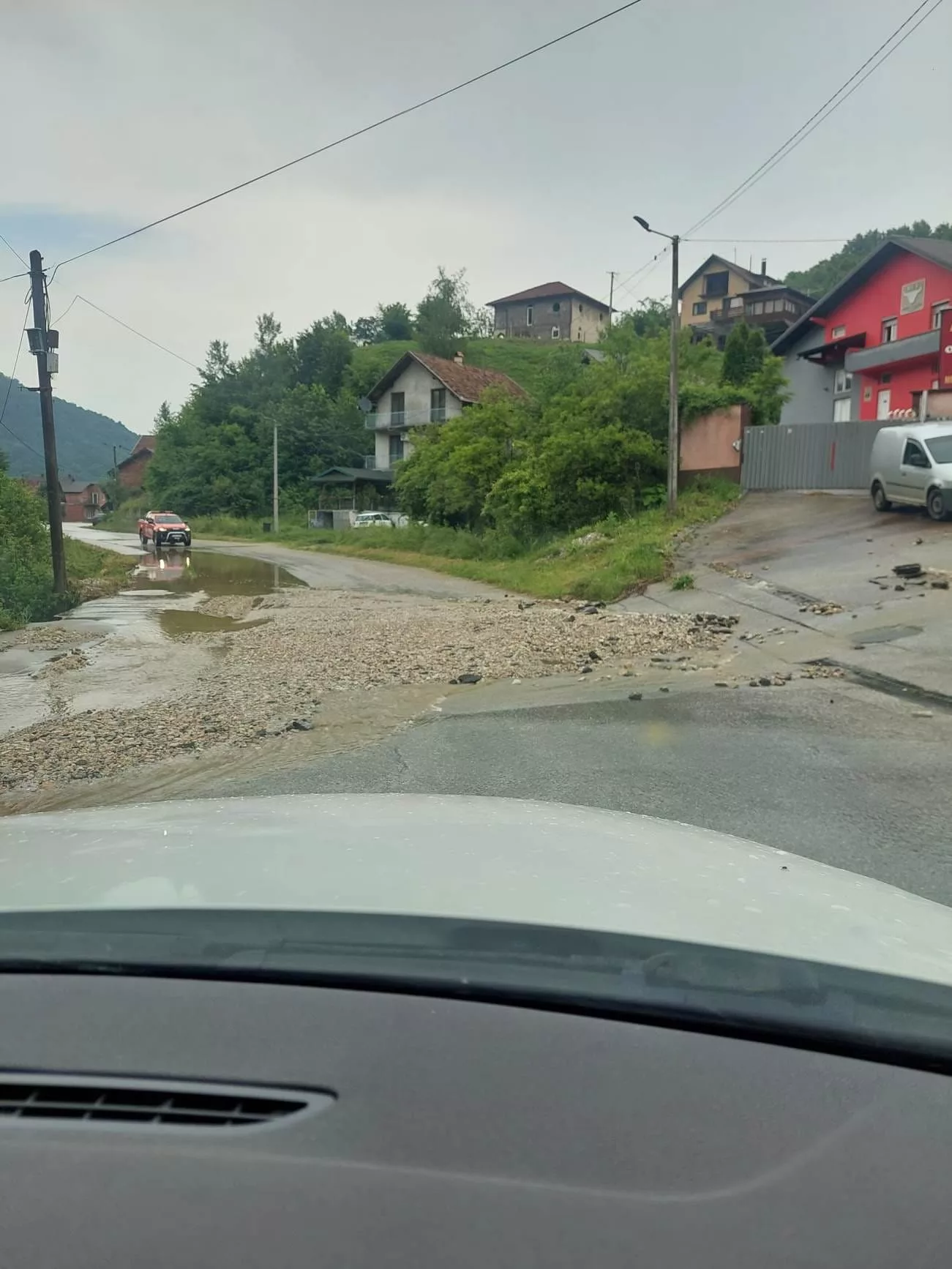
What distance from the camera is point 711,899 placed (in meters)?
2.08

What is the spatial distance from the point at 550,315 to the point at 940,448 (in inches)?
3915

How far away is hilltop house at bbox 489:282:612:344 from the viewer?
11412 cm

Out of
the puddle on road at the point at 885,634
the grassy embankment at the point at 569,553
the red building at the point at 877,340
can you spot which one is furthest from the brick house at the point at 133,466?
the puddle on road at the point at 885,634

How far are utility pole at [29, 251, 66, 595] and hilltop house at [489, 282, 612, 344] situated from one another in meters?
93.8

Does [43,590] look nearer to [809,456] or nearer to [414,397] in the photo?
[809,456]

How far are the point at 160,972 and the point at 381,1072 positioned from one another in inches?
18.0

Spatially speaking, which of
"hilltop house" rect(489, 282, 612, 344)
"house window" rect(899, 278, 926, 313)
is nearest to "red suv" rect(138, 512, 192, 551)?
"house window" rect(899, 278, 926, 313)

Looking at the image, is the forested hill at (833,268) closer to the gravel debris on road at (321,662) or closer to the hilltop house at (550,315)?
the hilltop house at (550,315)

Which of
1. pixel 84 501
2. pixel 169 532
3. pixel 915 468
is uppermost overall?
pixel 915 468

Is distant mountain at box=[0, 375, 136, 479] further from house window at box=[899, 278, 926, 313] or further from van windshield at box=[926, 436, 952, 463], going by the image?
van windshield at box=[926, 436, 952, 463]

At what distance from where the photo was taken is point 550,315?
115m

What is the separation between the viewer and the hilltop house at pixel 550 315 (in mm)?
114125

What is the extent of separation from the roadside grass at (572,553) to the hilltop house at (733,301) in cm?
4575

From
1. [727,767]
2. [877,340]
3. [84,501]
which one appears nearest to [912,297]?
[877,340]
